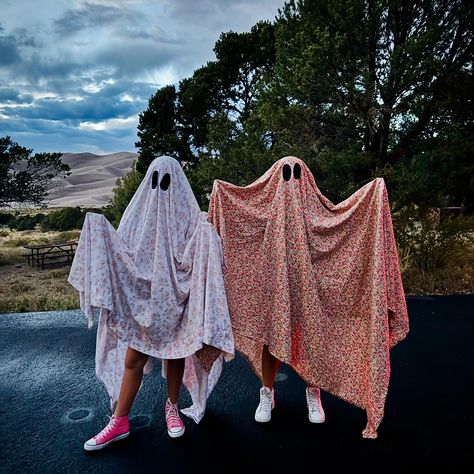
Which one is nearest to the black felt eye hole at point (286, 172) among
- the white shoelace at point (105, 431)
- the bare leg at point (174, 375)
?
the bare leg at point (174, 375)

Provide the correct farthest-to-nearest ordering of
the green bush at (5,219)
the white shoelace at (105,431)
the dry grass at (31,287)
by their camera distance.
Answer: the green bush at (5,219), the dry grass at (31,287), the white shoelace at (105,431)

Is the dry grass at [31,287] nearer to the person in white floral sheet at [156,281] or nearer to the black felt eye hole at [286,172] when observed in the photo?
the person in white floral sheet at [156,281]

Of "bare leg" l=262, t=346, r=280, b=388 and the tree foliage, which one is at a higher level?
the tree foliage

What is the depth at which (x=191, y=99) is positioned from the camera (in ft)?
61.1

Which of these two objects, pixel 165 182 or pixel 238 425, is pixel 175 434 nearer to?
pixel 238 425

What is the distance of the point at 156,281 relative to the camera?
2602 millimetres

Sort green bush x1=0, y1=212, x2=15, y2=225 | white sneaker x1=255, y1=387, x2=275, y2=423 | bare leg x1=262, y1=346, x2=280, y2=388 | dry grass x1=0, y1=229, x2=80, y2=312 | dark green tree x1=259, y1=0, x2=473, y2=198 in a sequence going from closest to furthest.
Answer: white sneaker x1=255, y1=387, x2=275, y2=423 → bare leg x1=262, y1=346, x2=280, y2=388 → dry grass x1=0, y1=229, x2=80, y2=312 → dark green tree x1=259, y1=0, x2=473, y2=198 → green bush x1=0, y1=212, x2=15, y2=225

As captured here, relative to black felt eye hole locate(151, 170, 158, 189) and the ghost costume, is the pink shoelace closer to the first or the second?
the ghost costume

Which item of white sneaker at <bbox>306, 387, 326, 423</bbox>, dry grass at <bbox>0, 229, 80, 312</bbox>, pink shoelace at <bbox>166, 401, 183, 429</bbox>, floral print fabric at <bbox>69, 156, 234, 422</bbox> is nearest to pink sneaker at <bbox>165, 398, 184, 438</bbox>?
pink shoelace at <bbox>166, 401, 183, 429</bbox>

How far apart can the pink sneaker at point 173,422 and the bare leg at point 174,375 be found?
4 cm

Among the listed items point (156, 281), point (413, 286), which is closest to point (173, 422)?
Result: point (156, 281)

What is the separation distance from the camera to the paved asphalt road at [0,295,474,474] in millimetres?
2533

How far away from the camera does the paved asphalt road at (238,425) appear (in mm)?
2533

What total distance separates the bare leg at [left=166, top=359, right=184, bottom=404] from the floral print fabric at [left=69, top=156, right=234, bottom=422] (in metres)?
0.16
